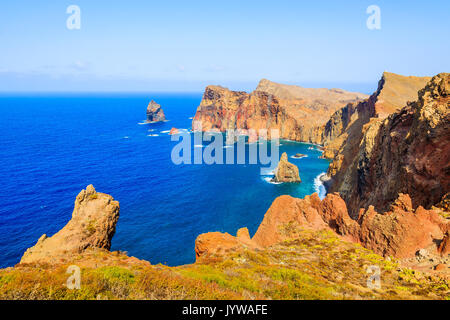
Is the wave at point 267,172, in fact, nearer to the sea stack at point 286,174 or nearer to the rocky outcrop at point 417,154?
the sea stack at point 286,174

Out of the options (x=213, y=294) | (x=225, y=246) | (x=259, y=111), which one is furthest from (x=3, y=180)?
(x=259, y=111)

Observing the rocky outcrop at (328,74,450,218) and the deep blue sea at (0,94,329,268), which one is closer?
the rocky outcrop at (328,74,450,218)

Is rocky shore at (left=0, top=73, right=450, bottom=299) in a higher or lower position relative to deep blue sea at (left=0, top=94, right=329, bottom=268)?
higher

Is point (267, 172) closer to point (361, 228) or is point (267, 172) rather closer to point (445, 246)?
point (361, 228)

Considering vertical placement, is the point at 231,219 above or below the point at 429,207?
below

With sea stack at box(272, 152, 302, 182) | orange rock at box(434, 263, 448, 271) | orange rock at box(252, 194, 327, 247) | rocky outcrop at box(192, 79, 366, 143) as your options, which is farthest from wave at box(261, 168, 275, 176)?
orange rock at box(434, 263, 448, 271)

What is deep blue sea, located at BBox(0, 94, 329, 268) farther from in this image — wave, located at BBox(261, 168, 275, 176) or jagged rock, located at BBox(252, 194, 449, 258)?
jagged rock, located at BBox(252, 194, 449, 258)

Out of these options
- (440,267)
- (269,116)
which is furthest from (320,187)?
(269,116)
